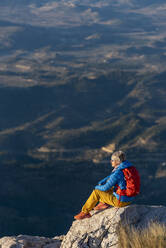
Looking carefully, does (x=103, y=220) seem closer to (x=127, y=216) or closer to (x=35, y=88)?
(x=127, y=216)

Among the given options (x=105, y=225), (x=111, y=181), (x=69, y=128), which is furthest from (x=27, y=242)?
(x=69, y=128)

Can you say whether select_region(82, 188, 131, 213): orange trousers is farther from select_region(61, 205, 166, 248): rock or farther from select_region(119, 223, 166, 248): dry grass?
select_region(119, 223, 166, 248): dry grass

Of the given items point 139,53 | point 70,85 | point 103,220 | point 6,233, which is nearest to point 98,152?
point 6,233

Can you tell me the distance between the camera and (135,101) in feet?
262

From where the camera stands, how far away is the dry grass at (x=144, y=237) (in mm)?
6914

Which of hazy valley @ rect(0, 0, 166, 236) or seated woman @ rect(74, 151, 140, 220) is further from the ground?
hazy valley @ rect(0, 0, 166, 236)

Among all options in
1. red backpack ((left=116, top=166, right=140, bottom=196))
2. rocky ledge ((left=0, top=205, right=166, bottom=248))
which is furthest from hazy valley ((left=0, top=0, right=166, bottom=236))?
red backpack ((left=116, top=166, right=140, bottom=196))

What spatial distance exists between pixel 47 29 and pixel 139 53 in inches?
2702

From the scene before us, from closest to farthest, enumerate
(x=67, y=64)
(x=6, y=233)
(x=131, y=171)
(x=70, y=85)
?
(x=131, y=171) → (x=6, y=233) → (x=70, y=85) → (x=67, y=64)

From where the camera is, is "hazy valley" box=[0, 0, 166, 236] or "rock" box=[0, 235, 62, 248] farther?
"hazy valley" box=[0, 0, 166, 236]

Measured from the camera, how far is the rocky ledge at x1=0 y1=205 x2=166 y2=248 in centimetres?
786

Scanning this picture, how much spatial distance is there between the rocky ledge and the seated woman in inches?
8.8

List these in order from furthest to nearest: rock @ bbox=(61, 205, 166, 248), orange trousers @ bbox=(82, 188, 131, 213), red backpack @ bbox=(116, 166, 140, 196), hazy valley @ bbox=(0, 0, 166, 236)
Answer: hazy valley @ bbox=(0, 0, 166, 236) < orange trousers @ bbox=(82, 188, 131, 213) < red backpack @ bbox=(116, 166, 140, 196) < rock @ bbox=(61, 205, 166, 248)

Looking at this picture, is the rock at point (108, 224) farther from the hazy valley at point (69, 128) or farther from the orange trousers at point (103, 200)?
the hazy valley at point (69, 128)
